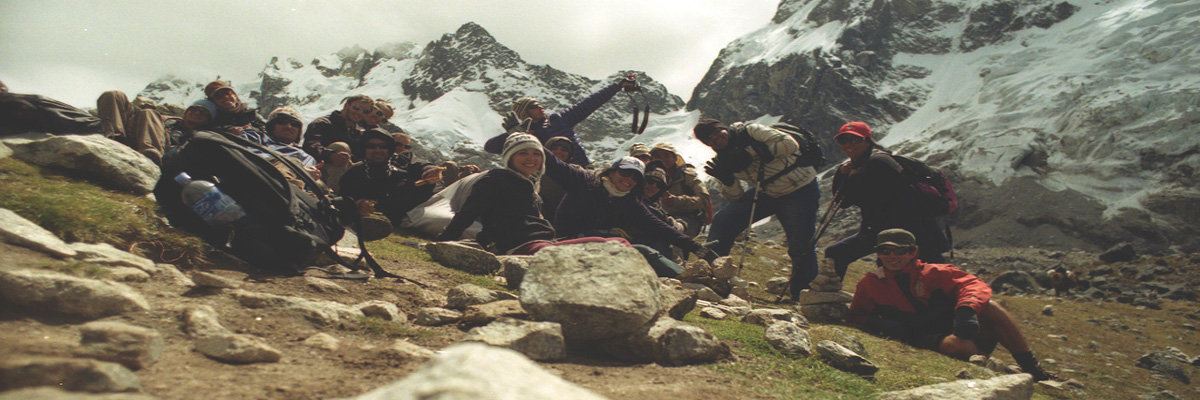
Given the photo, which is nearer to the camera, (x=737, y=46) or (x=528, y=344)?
(x=528, y=344)

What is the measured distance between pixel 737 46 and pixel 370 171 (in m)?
160

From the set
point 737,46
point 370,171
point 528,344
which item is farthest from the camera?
point 737,46

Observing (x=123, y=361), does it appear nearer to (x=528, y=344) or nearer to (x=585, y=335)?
(x=528, y=344)

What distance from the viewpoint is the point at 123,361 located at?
193 cm

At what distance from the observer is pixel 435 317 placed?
11.3 ft

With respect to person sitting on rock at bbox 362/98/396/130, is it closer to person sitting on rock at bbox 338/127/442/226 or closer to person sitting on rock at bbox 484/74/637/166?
person sitting on rock at bbox 338/127/442/226

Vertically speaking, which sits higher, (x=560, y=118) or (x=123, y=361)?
(x=560, y=118)

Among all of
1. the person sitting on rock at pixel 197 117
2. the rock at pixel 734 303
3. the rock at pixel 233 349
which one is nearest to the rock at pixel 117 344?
the rock at pixel 233 349

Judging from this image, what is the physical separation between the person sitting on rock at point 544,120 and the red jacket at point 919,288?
15.8 ft

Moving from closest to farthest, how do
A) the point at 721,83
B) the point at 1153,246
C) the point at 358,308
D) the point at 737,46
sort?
the point at 358,308, the point at 1153,246, the point at 721,83, the point at 737,46

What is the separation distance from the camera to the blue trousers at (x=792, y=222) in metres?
7.81

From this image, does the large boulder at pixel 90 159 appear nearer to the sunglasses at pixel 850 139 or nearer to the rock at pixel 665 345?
the rock at pixel 665 345

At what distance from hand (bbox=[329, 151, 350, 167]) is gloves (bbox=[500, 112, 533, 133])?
8.37 feet

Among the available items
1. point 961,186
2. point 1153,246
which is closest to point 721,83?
point 961,186
